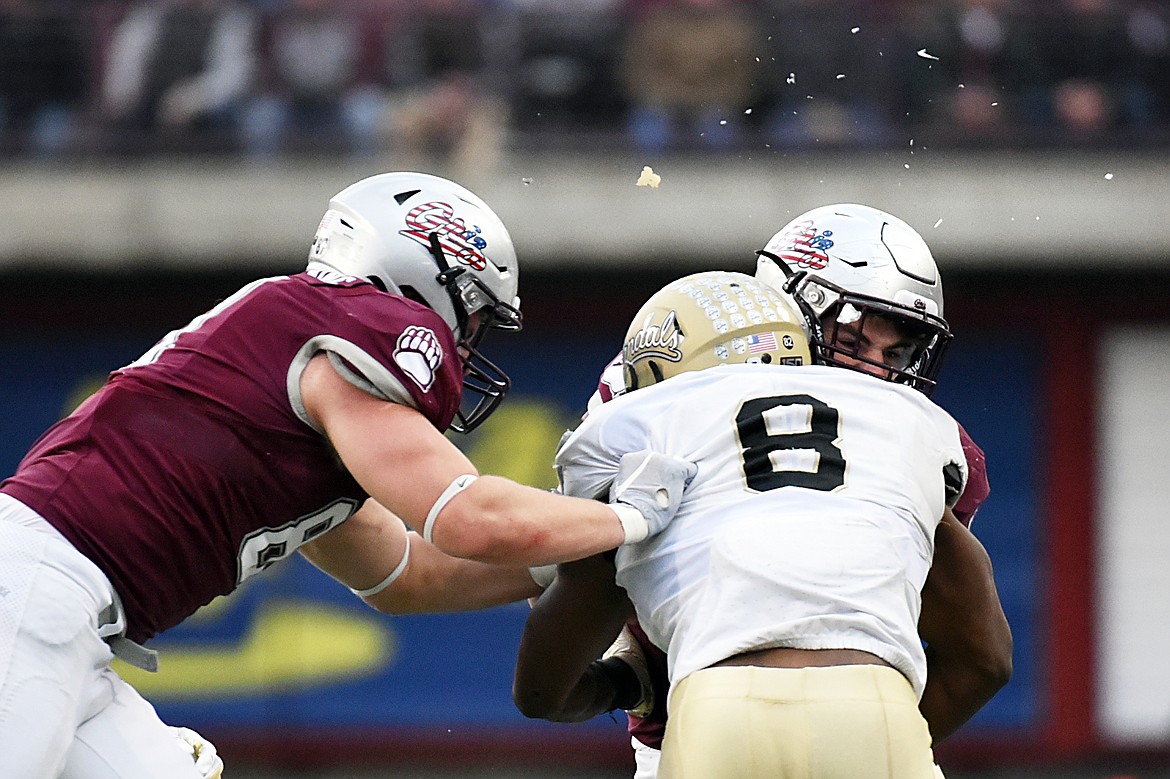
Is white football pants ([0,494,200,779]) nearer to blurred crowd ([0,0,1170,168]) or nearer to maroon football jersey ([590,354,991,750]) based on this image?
maroon football jersey ([590,354,991,750])

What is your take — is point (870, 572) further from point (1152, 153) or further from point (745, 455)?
point (1152, 153)

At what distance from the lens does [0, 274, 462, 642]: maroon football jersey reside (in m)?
3.32

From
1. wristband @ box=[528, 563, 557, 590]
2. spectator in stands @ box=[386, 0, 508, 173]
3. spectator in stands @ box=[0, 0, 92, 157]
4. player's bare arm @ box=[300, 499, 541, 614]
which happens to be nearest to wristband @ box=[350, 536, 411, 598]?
player's bare arm @ box=[300, 499, 541, 614]

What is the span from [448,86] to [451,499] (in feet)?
22.7

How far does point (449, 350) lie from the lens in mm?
3447

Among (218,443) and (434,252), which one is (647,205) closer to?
(434,252)

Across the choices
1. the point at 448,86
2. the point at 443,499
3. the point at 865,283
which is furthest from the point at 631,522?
the point at 448,86

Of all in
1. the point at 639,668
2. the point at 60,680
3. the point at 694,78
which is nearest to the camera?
the point at 60,680

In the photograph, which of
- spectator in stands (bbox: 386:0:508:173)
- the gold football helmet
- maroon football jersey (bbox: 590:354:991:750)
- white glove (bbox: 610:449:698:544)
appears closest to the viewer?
white glove (bbox: 610:449:698:544)

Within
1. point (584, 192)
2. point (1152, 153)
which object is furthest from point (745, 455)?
point (1152, 153)

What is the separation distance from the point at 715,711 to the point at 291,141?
7353 millimetres

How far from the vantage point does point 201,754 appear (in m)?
3.45

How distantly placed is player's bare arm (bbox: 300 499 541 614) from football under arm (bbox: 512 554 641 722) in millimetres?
423

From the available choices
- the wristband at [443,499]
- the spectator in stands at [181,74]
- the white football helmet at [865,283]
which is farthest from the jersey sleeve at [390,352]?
the spectator in stands at [181,74]
